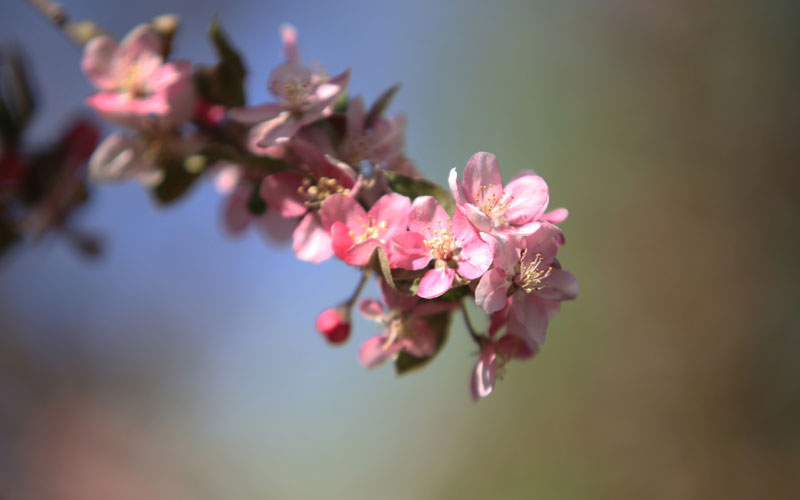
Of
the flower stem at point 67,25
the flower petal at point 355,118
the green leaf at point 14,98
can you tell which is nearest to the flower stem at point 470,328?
the flower petal at point 355,118

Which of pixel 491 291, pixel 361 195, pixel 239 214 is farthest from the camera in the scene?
pixel 239 214

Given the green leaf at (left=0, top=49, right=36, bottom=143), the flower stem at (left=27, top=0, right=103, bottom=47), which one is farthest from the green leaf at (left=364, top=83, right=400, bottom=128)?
the green leaf at (left=0, top=49, right=36, bottom=143)

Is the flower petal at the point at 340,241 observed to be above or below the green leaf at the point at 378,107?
below

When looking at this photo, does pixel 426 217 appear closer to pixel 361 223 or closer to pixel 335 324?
pixel 361 223

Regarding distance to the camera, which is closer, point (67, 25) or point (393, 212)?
point (393, 212)

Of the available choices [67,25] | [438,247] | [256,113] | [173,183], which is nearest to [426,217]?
[438,247]

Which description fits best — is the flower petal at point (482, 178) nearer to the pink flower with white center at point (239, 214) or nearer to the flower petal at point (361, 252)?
the flower petal at point (361, 252)
